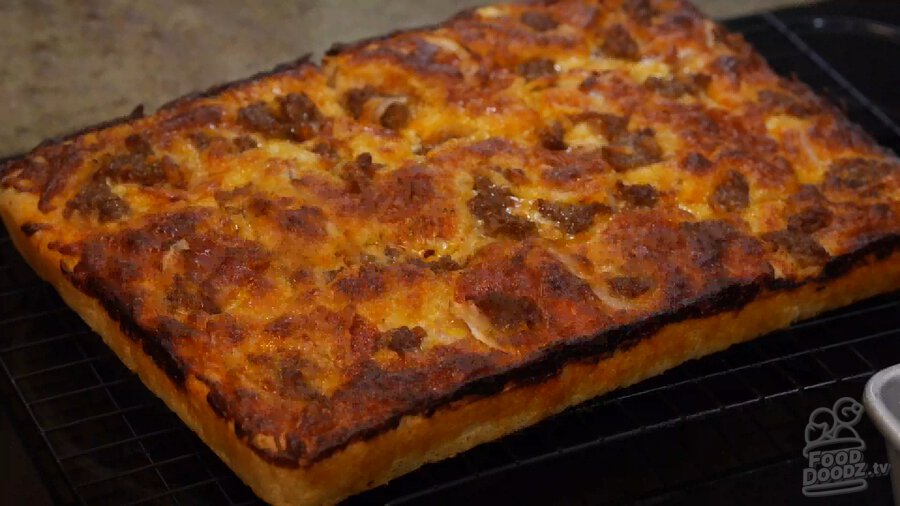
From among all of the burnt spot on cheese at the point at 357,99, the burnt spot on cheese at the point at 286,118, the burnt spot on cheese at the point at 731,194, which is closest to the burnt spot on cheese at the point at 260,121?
the burnt spot on cheese at the point at 286,118

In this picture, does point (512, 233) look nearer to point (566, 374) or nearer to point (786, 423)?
point (566, 374)

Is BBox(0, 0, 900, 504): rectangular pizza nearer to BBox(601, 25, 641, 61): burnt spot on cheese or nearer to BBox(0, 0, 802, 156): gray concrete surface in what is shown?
BBox(601, 25, 641, 61): burnt spot on cheese

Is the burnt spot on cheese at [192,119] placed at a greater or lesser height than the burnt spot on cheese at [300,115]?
greater

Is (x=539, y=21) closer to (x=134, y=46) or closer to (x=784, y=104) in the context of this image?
(x=784, y=104)

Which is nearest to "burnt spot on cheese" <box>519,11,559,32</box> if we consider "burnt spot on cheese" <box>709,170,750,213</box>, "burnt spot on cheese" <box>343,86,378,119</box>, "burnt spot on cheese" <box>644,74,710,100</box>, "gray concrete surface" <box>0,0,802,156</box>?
"burnt spot on cheese" <box>644,74,710,100</box>

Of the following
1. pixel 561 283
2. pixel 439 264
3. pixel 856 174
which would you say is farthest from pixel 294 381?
pixel 856 174

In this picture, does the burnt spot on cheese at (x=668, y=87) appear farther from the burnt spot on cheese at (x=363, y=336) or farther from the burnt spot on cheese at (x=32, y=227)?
the burnt spot on cheese at (x=32, y=227)
